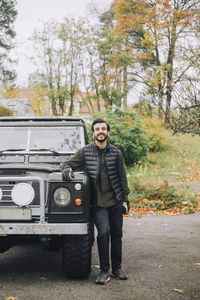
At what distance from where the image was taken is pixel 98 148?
4.55 metres

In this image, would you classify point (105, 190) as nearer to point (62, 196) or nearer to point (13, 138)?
point (62, 196)

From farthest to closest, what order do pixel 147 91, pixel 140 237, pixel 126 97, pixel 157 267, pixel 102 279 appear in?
pixel 126 97, pixel 147 91, pixel 140 237, pixel 157 267, pixel 102 279

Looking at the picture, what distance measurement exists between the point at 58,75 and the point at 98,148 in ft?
76.6

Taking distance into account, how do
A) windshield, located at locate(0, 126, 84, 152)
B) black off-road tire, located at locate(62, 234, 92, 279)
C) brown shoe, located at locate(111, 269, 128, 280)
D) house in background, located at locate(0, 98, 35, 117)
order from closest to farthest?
black off-road tire, located at locate(62, 234, 92, 279)
brown shoe, located at locate(111, 269, 128, 280)
windshield, located at locate(0, 126, 84, 152)
house in background, located at locate(0, 98, 35, 117)

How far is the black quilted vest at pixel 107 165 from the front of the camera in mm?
4383

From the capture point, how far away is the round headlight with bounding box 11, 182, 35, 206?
4.02 m

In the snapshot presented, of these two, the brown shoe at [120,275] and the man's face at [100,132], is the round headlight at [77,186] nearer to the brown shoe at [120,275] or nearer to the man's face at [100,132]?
the man's face at [100,132]

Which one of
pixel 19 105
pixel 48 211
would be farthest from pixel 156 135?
pixel 19 105

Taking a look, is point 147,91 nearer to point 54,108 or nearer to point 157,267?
point 157,267

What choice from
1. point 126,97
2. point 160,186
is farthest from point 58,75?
point 160,186

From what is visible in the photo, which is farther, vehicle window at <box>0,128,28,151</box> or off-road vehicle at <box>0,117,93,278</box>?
vehicle window at <box>0,128,28,151</box>

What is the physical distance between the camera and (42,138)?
5570 millimetres

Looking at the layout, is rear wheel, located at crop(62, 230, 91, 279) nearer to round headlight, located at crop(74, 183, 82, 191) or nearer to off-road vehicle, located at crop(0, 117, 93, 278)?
off-road vehicle, located at crop(0, 117, 93, 278)

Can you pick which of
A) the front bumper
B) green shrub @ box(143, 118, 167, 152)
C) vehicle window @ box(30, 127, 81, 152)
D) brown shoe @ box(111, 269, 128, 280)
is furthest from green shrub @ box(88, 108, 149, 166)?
the front bumper
